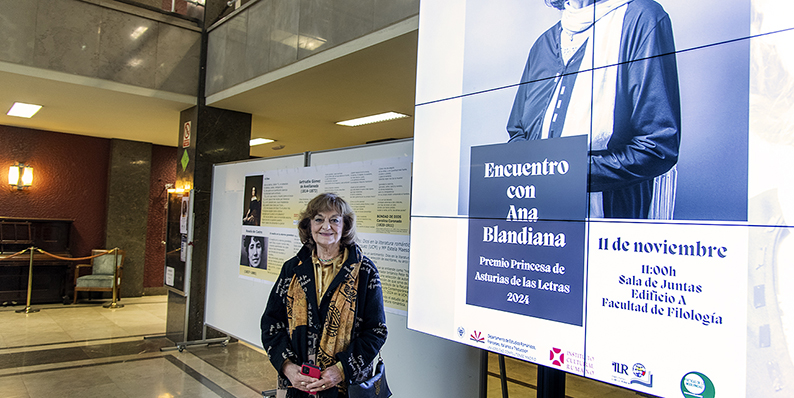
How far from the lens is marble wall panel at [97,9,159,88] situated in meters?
5.54

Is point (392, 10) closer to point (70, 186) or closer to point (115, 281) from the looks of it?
point (115, 281)

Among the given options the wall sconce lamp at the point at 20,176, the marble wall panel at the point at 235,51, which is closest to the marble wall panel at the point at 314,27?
the marble wall panel at the point at 235,51

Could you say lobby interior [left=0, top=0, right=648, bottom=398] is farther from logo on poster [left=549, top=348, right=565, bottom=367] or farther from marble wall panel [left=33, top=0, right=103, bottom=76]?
logo on poster [left=549, top=348, right=565, bottom=367]

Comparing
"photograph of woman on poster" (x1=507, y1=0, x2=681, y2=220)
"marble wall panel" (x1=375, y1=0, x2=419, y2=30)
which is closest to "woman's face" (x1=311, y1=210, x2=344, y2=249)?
"photograph of woman on poster" (x1=507, y1=0, x2=681, y2=220)

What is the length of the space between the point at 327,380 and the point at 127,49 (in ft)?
17.5

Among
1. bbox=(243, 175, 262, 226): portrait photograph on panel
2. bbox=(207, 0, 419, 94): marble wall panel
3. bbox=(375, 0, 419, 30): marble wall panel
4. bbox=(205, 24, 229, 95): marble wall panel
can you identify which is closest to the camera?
bbox=(375, 0, 419, 30): marble wall panel

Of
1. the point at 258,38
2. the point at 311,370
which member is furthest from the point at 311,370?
the point at 258,38

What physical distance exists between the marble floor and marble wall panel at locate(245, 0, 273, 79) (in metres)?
3.11

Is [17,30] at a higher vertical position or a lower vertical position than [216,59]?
lower

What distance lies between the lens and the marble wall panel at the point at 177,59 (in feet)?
19.5

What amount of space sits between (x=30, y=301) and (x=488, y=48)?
30.3 ft

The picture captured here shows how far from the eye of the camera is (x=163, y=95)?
5953 millimetres

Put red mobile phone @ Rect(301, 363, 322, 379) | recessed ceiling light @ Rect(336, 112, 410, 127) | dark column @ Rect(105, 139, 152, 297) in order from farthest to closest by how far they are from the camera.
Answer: dark column @ Rect(105, 139, 152, 297)
recessed ceiling light @ Rect(336, 112, 410, 127)
red mobile phone @ Rect(301, 363, 322, 379)

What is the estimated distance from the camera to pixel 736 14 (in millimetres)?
1290
